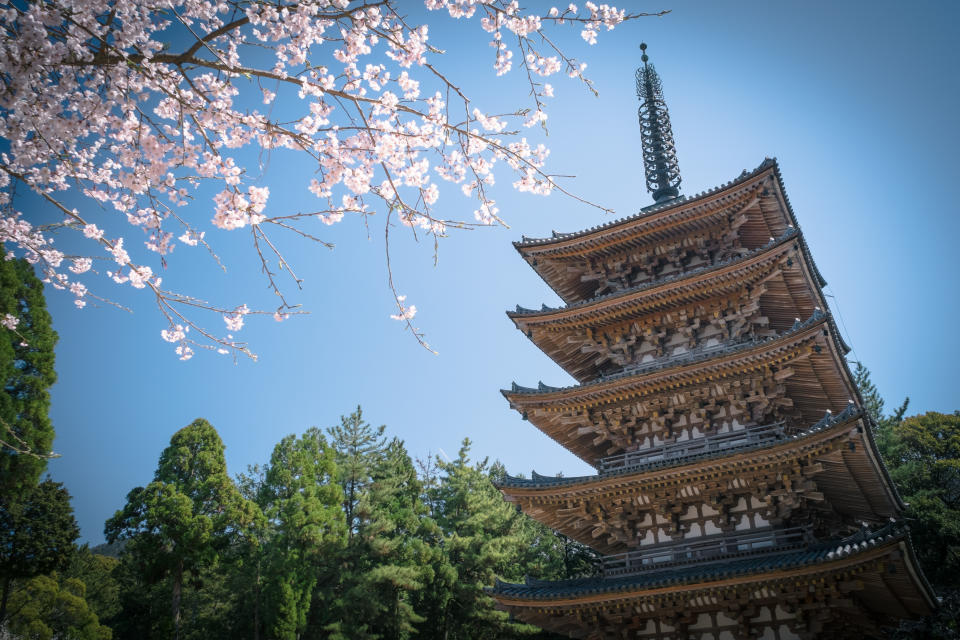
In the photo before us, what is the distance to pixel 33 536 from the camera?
816 inches

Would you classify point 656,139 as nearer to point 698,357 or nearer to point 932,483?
point 698,357

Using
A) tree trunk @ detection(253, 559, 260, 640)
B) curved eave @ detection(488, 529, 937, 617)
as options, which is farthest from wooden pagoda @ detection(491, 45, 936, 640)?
tree trunk @ detection(253, 559, 260, 640)

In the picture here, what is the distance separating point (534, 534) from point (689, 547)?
21119 millimetres

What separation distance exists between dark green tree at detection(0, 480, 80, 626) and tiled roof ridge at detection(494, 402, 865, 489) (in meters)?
18.3

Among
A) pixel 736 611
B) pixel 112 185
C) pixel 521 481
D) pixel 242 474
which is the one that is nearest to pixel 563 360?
pixel 521 481

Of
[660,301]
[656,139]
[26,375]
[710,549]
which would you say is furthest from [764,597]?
[26,375]

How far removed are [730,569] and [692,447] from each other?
252 cm

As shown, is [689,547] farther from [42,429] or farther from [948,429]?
[948,429]

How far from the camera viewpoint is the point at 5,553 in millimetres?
19984

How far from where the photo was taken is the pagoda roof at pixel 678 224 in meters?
12.8

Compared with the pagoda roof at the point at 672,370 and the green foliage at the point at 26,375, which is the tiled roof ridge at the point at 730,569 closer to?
the pagoda roof at the point at 672,370

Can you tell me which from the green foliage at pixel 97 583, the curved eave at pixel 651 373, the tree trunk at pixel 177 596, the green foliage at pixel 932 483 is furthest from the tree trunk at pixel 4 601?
the green foliage at pixel 932 483

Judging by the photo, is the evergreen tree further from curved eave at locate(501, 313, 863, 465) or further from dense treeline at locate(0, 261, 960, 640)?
curved eave at locate(501, 313, 863, 465)

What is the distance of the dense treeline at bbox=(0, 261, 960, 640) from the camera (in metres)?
20.1
